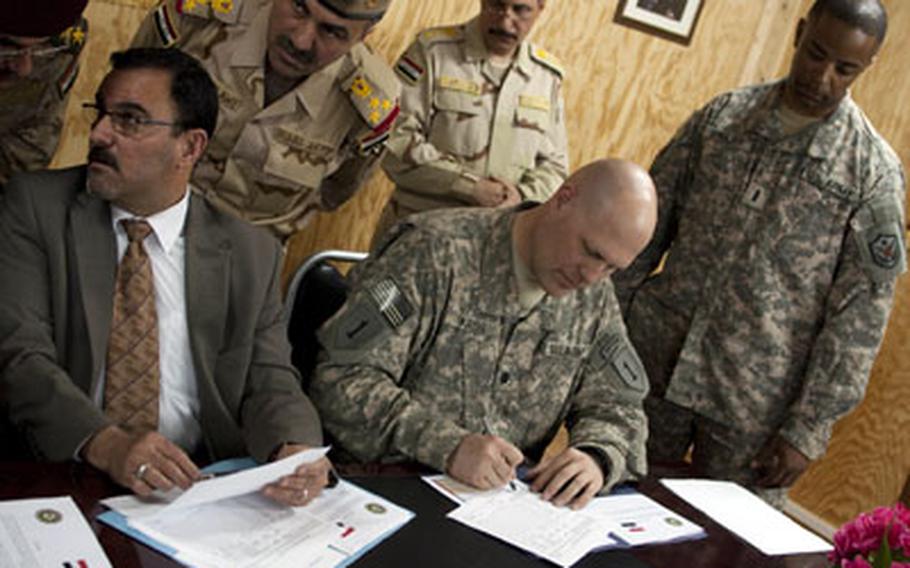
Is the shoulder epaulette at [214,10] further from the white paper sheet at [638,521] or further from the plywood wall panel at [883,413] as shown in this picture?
the plywood wall panel at [883,413]

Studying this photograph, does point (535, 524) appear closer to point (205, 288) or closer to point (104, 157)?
point (205, 288)

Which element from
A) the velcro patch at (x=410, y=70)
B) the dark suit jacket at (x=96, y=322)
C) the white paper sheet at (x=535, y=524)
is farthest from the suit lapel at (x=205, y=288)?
the velcro patch at (x=410, y=70)

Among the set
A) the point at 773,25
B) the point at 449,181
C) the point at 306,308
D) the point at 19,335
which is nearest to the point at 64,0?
the point at 19,335

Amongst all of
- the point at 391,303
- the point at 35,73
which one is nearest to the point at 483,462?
the point at 391,303

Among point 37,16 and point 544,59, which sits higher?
point 544,59

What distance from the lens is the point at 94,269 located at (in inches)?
65.4

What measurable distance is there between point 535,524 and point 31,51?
1283 millimetres

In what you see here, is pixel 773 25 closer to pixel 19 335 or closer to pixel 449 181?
pixel 449 181

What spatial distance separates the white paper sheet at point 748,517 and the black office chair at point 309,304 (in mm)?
782

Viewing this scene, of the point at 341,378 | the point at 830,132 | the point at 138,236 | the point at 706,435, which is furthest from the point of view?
the point at 706,435

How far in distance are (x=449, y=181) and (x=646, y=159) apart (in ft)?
5.42

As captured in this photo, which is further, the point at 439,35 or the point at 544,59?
the point at 544,59

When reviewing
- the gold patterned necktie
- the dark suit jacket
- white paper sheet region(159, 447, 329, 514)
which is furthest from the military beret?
white paper sheet region(159, 447, 329, 514)

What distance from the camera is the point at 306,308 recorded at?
2191mm
